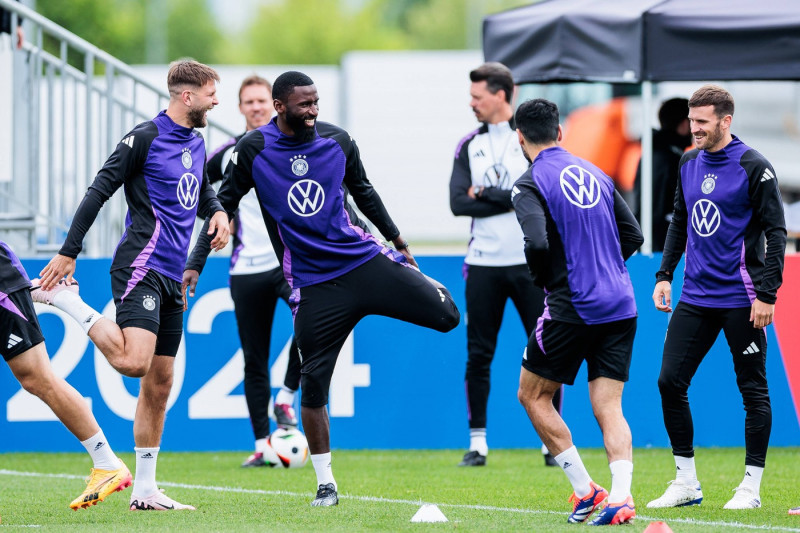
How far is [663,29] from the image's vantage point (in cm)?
947

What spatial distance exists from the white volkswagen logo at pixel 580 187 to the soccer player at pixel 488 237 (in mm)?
2524

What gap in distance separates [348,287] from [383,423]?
10.4ft

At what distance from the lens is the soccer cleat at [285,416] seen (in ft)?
28.7

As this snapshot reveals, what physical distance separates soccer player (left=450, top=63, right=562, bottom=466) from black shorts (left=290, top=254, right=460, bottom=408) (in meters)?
2.06

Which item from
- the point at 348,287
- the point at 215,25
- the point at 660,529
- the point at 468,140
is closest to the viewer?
the point at 660,529

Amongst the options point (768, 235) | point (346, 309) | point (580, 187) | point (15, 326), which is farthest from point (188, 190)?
point (768, 235)

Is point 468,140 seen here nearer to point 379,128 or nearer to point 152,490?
point 152,490

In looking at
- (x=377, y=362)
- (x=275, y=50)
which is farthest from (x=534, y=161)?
(x=275, y=50)

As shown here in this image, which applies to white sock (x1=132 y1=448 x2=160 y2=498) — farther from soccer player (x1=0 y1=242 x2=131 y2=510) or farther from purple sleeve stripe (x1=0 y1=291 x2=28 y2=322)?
purple sleeve stripe (x1=0 y1=291 x2=28 y2=322)

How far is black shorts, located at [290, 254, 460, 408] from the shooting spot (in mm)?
6551

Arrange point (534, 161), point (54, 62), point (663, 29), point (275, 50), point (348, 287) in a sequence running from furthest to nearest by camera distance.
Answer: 1. point (275, 50)
2. point (54, 62)
3. point (663, 29)
4. point (348, 287)
5. point (534, 161)

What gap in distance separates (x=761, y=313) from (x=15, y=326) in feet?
11.6

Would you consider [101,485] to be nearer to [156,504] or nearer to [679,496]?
[156,504]

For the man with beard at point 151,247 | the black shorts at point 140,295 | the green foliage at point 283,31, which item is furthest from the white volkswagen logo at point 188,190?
the green foliage at point 283,31
